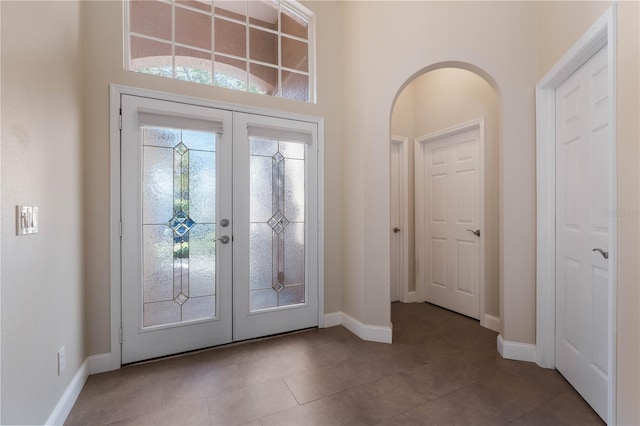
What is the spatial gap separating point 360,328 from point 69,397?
6.83 feet

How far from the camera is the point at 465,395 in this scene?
177 centimetres

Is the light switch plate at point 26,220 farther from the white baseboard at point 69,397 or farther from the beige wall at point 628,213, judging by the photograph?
the beige wall at point 628,213

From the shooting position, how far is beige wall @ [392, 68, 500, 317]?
110 inches

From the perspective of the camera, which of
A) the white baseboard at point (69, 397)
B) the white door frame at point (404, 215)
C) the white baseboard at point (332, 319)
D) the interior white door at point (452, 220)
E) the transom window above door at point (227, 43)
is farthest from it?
the white door frame at point (404, 215)

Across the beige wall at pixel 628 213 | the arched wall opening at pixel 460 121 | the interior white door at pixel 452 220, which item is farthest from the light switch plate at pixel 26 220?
the interior white door at pixel 452 220

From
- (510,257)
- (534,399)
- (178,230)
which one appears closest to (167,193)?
(178,230)

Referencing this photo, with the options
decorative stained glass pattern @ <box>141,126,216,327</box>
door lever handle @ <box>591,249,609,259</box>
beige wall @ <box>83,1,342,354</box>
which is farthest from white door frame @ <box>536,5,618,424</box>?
beige wall @ <box>83,1,342,354</box>

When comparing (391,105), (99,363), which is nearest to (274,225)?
(391,105)

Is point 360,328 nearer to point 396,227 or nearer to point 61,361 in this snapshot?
point 396,227

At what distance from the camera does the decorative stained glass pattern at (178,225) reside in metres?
2.20

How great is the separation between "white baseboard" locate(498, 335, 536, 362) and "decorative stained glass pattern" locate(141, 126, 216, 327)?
238cm

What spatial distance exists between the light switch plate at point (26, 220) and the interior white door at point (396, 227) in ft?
10.7

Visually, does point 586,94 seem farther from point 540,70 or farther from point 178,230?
point 178,230

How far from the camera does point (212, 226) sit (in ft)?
7.87
